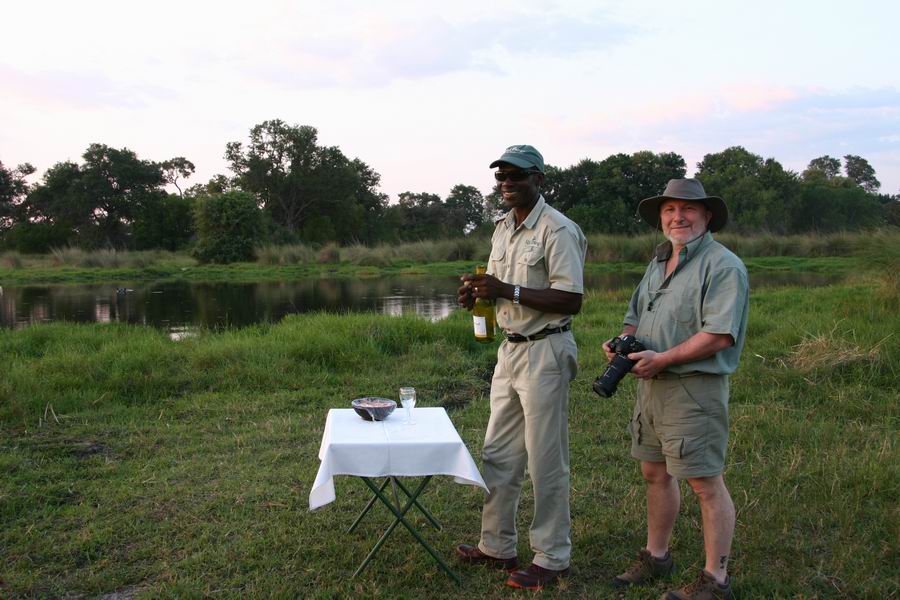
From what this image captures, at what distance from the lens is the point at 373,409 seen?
3.89 m

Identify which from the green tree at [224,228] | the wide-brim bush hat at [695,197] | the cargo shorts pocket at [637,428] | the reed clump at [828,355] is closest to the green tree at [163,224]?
the green tree at [224,228]

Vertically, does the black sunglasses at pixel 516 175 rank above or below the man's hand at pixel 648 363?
above

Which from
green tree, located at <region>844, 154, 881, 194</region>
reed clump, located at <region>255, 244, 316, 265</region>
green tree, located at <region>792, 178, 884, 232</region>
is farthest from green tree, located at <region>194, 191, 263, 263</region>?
green tree, located at <region>844, 154, 881, 194</region>

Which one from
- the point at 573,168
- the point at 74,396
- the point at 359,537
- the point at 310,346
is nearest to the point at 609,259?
the point at 573,168

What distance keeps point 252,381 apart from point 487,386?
2.49 metres

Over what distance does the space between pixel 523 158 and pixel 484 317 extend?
0.78 metres

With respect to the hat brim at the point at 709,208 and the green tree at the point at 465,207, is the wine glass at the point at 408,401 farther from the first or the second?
the green tree at the point at 465,207

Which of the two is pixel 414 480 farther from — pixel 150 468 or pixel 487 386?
pixel 487 386

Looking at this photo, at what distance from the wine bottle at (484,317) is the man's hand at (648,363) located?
29.4 inches

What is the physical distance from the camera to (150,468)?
18.0 ft

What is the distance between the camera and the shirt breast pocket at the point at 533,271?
3.65 m

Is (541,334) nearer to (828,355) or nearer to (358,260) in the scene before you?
(828,355)

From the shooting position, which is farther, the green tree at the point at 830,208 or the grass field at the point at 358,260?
the green tree at the point at 830,208

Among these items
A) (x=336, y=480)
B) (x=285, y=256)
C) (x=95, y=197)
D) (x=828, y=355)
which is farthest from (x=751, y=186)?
(x=336, y=480)
